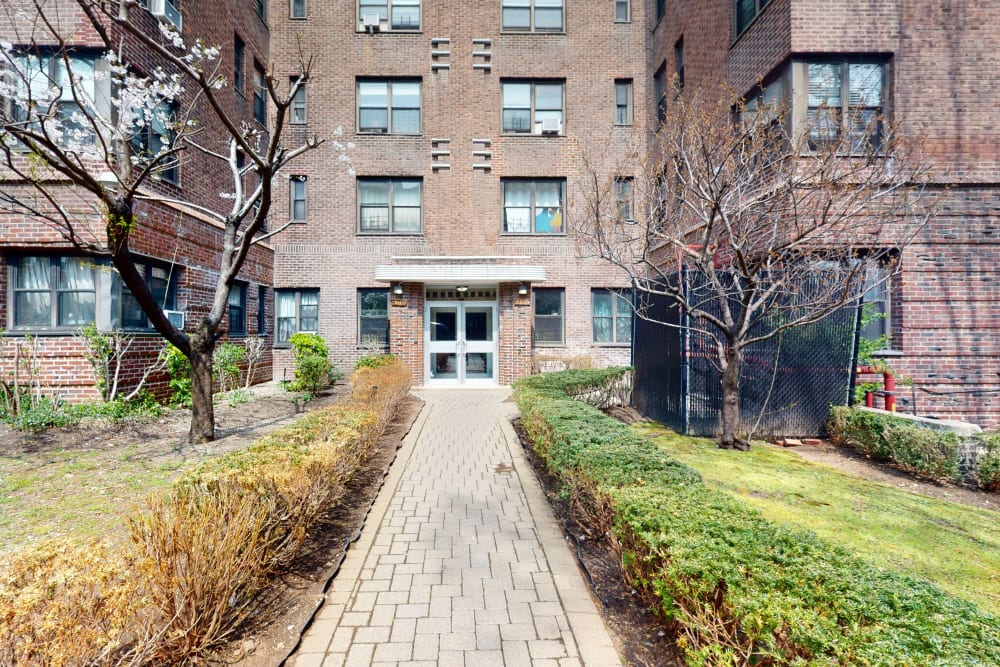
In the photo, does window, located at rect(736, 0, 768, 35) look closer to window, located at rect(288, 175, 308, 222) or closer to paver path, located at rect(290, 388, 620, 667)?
paver path, located at rect(290, 388, 620, 667)

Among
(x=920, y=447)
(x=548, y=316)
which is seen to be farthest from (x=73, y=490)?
(x=548, y=316)

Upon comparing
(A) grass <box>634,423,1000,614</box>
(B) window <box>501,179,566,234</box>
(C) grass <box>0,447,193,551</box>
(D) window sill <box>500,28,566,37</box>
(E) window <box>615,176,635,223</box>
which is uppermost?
(D) window sill <box>500,28,566,37</box>

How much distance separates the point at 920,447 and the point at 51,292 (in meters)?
14.6

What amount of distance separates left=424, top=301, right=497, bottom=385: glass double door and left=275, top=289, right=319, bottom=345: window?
13.6 ft

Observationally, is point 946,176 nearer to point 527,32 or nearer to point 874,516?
point 874,516

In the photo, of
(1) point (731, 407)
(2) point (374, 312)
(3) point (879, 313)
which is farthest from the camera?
(2) point (374, 312)

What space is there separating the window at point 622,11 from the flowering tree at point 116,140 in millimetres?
12727

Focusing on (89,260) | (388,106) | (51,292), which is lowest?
(51,292)

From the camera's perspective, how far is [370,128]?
15414 mm

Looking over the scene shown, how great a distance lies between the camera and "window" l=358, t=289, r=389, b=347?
49.6ft

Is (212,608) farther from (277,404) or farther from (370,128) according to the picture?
(370,128)

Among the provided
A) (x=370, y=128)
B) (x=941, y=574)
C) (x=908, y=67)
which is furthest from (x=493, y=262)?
(x=941, y=574)

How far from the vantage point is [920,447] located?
580cm

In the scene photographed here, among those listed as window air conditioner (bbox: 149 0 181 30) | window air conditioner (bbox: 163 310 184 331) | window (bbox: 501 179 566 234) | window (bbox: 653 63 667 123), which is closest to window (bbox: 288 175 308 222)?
window air conditioner (bbox: 149 0 181 30)
